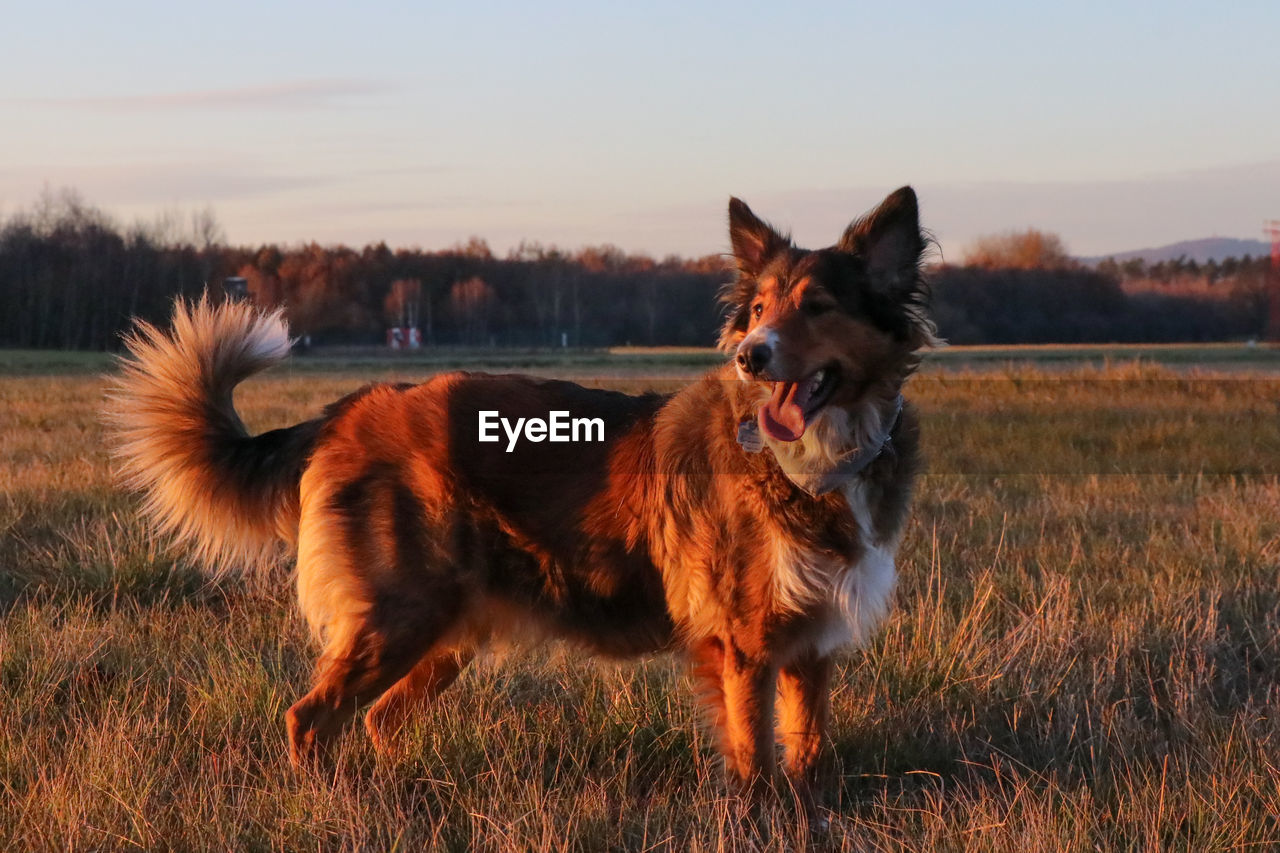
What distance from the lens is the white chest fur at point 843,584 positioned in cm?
394

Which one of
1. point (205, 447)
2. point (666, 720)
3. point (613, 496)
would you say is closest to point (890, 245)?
point (613, 496)

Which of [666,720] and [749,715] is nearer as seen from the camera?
[749,715]

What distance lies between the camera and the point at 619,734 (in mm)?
4535

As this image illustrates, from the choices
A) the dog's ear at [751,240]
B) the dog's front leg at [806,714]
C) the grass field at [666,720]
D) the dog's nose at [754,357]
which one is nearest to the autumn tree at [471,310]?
the grass field at [666,720]

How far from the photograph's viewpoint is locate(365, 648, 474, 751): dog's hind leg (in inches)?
187

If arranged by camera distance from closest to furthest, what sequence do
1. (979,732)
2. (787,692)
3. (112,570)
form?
1. (787,692)
2. (979,732)
3. (112,570)

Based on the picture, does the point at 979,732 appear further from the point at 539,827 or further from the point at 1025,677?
the point at 539,827

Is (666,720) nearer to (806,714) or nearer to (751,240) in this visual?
(806,714)

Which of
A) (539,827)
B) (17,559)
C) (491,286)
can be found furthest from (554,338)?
(539,827)

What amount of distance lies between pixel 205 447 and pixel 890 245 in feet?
9.09

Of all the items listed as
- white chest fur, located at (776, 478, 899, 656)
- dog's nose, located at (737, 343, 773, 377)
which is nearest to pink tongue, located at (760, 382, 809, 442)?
dog's nose, located at (737, 343, 773, 377)

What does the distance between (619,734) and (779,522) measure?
45.7 inches

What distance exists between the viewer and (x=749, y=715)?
4.00m

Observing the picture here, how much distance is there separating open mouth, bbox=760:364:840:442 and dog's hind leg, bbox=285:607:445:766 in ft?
4.77
